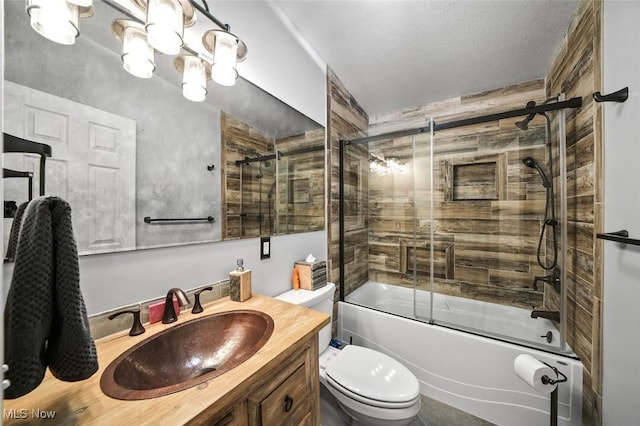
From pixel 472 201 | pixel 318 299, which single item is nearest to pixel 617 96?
pixel 472 201

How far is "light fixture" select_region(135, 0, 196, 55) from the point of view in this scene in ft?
2.66

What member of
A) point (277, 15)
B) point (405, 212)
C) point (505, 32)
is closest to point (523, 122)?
point (505, 32)

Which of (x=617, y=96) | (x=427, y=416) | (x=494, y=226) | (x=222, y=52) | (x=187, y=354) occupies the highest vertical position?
(x=222, y=52)

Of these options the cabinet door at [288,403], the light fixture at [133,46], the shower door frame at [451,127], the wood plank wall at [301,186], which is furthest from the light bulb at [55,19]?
the shower door frame at [451,127]

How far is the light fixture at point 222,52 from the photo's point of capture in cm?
103

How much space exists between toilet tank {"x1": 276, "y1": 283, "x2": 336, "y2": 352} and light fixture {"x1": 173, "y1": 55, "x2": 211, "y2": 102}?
113 cm

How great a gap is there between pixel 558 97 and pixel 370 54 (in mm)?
1294

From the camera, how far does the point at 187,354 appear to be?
898mm

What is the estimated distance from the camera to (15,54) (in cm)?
68

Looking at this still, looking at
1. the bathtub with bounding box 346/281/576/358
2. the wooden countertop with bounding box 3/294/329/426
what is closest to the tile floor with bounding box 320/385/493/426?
the bathtub with bounding box 346/281/576/358

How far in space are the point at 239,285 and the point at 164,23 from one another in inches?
40.7

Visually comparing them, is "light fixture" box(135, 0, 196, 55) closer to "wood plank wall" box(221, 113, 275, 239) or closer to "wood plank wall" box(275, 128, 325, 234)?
"wood plank wall" box(221, 113, 275, 239)

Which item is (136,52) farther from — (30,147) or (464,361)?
(464,361)

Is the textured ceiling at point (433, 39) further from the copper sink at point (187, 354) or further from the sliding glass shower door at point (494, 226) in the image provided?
the copper sink at point (187, 354)
